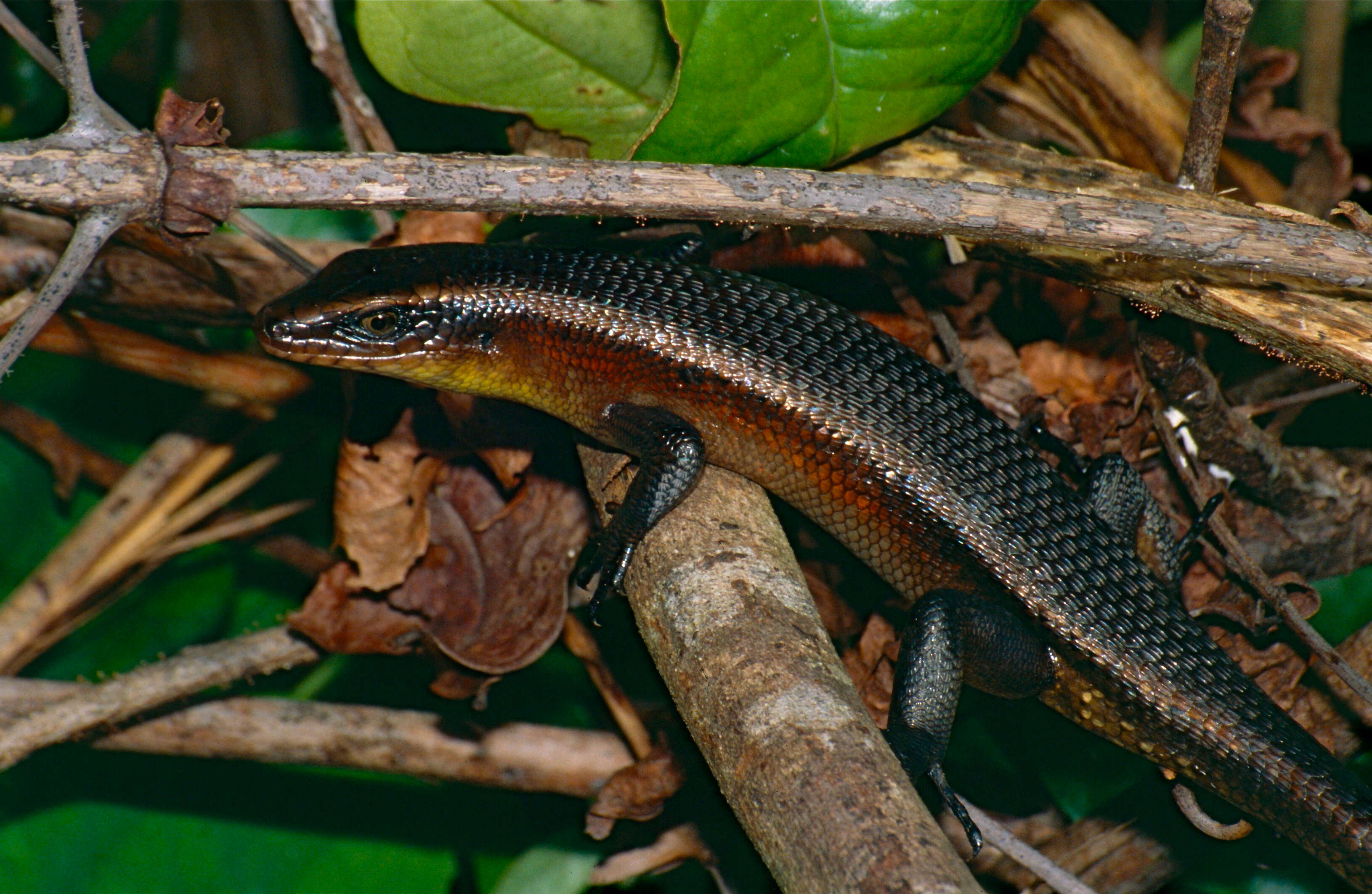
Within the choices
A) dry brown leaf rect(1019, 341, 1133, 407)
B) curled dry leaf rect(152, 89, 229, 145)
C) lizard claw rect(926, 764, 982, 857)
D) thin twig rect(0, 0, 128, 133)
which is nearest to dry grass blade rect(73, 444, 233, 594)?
thin twig rect(0, 0, 128, 133)

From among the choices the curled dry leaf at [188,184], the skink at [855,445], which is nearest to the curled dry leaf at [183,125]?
the curled dry leaf at [188,184]

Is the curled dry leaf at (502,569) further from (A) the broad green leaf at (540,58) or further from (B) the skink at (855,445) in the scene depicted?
(A) the broad green leaf at (540,58)

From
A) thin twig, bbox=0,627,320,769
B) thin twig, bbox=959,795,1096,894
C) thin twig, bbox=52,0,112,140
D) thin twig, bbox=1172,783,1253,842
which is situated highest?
thin twig, bbox=52,0,112,140

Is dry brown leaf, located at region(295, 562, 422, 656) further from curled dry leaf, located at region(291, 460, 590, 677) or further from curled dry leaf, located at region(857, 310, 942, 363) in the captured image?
curled dry leaf, located at region(857, 310, 942, 363)

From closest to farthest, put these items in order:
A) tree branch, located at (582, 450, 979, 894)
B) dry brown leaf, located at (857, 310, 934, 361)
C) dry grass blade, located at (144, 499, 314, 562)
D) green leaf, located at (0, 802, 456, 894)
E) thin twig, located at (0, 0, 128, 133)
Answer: tree branch, located at (582, 450, 979, 894) < thin twig, located at (0, 0, 128, 133) < green leaf, located at (0, 802, 456, 894) < dry brown leaf, located at (857, 310, 934, 361) < dry grass blade, located at (144, 499, 314, 562)

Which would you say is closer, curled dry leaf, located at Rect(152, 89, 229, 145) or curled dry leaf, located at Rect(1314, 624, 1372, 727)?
curled dry leaf, located at Rect(152, 89, 229, 145)

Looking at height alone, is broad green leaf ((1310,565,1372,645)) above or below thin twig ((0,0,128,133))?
below
